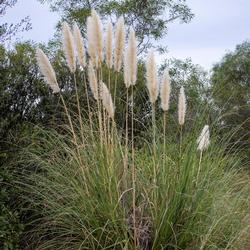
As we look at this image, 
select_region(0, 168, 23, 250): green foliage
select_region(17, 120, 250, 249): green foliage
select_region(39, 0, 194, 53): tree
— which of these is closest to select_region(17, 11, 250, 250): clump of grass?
select_region(17, 120, 250, 249): green foliage

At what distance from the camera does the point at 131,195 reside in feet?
13.1

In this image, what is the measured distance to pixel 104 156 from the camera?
406 cm

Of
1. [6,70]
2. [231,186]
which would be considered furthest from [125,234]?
[6,70]

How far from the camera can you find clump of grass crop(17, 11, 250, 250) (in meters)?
3.70

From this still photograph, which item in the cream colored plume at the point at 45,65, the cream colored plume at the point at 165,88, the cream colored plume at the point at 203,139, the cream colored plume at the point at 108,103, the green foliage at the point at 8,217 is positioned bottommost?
the green foliage at the point at 8,217

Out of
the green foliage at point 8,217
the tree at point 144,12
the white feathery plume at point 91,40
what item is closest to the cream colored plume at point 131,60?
the white feathery plume at point 91,40

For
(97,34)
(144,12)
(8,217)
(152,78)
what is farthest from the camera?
(144,12)

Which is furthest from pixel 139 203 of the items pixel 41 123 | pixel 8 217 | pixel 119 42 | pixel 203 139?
pixel 41 123

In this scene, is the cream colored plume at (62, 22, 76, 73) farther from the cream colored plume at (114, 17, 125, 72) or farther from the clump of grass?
the cream colored plume at (114, 17, 125, 72)

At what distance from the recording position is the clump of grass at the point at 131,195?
3701 millimetres

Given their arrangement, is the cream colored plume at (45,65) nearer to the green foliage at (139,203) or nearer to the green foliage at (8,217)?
the green foliage at (139,203)

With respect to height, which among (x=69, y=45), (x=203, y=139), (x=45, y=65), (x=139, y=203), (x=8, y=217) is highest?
(x=69, y=45)

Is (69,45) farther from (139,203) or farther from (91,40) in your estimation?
(139,203)

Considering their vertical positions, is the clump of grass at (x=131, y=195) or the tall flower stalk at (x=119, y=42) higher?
the tall flower stalk at (x=119, y=42)
